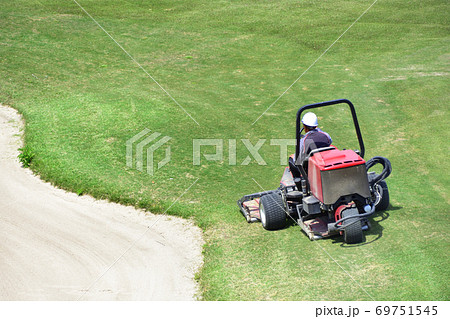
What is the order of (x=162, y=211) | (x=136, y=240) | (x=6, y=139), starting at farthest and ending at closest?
(x=6, y=139) → (x=162, y=211) → (x=136, y=240)

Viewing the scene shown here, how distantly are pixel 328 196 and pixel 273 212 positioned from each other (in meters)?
1.21

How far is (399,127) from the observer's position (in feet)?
44.0

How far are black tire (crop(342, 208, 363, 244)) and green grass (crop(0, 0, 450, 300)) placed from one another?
15 centimetres

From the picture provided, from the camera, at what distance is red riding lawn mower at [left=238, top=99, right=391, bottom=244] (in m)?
7.59

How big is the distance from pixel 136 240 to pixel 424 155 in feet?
24.4

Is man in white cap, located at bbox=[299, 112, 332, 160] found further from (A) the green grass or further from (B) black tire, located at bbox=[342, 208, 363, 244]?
(A) the green grass

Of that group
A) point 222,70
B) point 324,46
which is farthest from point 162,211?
point 324,46

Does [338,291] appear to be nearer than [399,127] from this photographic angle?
Yes

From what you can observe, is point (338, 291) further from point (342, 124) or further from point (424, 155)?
point (342, 124)

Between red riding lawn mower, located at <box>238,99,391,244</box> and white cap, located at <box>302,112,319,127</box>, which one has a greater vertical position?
white cap, located at <box>302,112,319,127</box>

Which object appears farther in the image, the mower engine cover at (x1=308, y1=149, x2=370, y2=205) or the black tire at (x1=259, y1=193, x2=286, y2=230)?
the black tire at (x1=259, y1=193, x2=286, y2=230)

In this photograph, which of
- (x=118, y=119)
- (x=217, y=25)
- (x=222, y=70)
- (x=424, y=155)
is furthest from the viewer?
(x=217, y=25)

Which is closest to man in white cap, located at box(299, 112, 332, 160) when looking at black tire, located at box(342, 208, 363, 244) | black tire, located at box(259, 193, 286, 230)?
black tire, located at box(259, 193, 286, 230)

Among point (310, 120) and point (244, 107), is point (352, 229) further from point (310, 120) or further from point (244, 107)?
point (244, 107)
